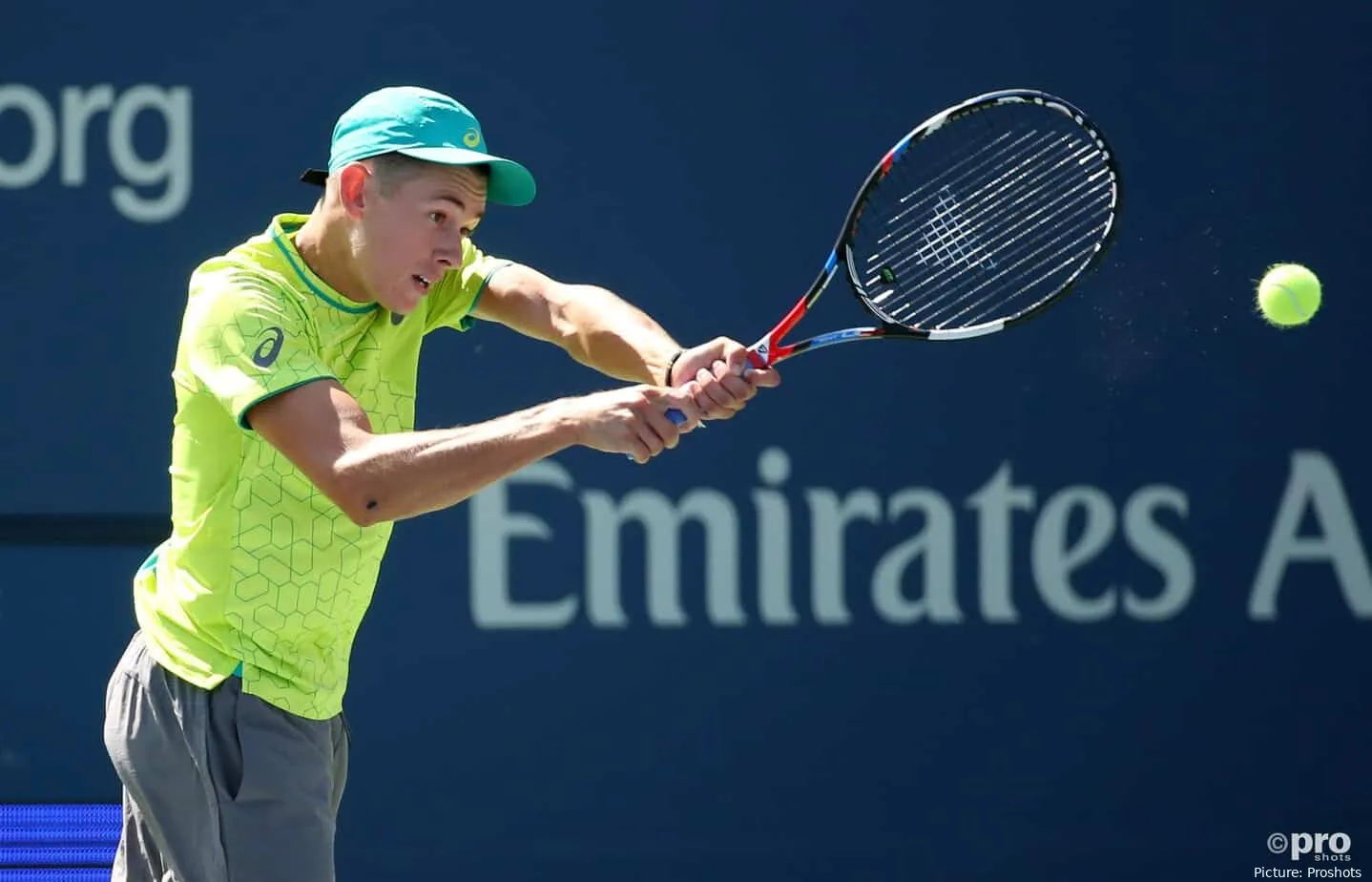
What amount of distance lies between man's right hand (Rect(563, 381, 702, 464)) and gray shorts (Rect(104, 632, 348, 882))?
62 centimetres

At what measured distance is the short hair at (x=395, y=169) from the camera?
118 inches

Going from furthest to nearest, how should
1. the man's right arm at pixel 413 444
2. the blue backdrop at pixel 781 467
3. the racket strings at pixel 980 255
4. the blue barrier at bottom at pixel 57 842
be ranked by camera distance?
1. the blue backdrop at pixel 781 467
2. the blue barrier at bottom at pixel 57 842
3. the racket strings at pixel 980 255
4. the man's right arm at pixel 413 444

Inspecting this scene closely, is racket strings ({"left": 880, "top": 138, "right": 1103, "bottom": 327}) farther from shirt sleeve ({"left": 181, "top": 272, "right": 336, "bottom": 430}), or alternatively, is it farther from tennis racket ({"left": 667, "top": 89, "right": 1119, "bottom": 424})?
shirt sleeve ({"left": 181, "top": 272, "right": 336, "bottom": 430})

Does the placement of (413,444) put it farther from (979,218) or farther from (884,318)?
(979,218)

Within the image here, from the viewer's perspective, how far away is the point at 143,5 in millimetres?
4590

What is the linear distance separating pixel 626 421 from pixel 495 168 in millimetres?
474

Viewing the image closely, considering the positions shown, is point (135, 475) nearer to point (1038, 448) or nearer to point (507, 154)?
point (507, 154)

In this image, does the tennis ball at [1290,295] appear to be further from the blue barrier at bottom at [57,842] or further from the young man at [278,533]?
the blue barrier at bottom at [57,842]

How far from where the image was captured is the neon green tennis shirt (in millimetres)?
2984

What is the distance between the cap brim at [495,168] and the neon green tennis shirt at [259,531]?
0.24 meters

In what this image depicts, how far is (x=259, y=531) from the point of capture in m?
3.02

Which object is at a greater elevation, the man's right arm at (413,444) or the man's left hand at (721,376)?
the man's left hand at (721,376)

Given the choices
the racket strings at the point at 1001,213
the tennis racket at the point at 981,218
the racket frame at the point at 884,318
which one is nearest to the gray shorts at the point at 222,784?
the racket frame at the point at 884,318

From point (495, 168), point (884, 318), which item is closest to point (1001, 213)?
point (884, 318)
